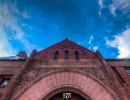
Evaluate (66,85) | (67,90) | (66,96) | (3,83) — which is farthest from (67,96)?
(3,83)

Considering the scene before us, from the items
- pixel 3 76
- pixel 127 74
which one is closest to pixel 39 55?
pixel 3 76

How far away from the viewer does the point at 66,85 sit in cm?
893

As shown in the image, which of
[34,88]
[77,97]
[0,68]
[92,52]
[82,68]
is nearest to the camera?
[34,88]

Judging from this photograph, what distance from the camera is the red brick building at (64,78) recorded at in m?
8.38

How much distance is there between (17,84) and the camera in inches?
345

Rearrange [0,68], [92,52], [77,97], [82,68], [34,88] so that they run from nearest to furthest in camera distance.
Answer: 1. [34,88]
2. [77,97]
3. [82,68]
4. [0,68]
5. [92,52]

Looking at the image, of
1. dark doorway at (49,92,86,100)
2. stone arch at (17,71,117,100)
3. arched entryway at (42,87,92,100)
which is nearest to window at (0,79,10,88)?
stone arch at (17,71,117,100)

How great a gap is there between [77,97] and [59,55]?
4.39m

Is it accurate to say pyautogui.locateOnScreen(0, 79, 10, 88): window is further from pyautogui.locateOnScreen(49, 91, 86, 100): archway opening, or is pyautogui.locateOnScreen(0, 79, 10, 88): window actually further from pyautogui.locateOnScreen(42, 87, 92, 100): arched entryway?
pyautogui.locateOnScreen(49, 91, 86, 100): archway opening

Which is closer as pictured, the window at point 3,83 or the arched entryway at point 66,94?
the arched entryway at point 66,94

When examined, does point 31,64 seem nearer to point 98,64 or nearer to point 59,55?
point 59,55

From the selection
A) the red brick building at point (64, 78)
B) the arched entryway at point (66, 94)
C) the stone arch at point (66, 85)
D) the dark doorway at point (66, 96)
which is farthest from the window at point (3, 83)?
the dark doorway at point (66, 96)

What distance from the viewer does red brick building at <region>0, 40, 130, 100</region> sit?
27.5 ft

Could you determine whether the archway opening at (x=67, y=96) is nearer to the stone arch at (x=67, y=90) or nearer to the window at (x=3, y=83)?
the stone arch at (x=67, y=90)
